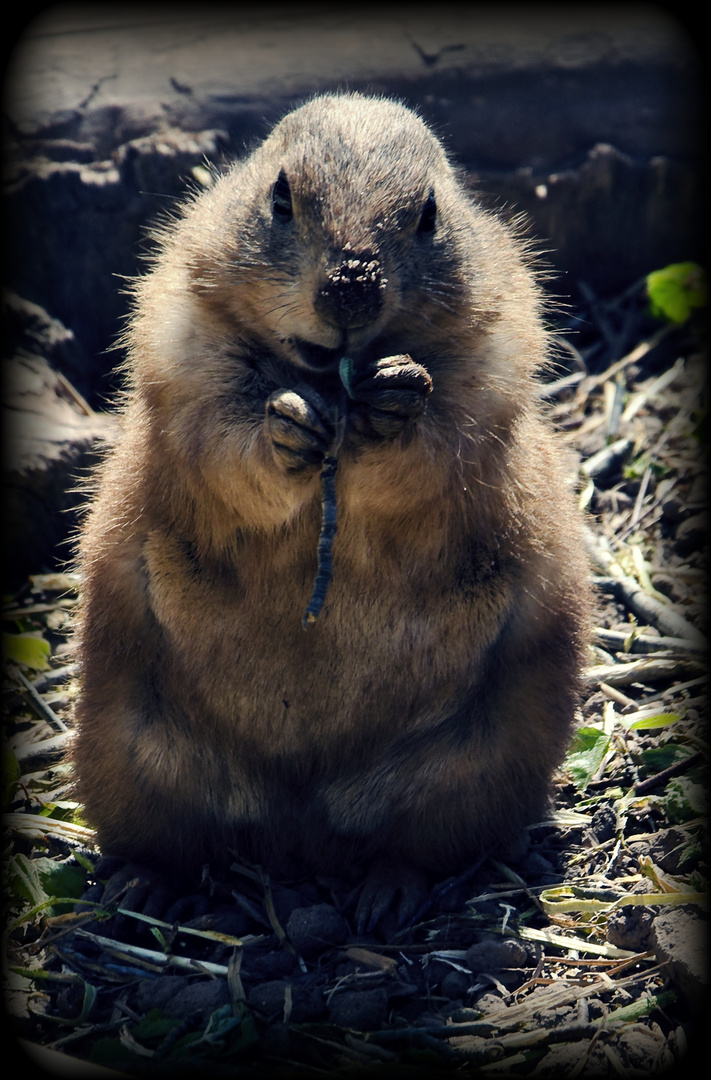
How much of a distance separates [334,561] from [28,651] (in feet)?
8.85

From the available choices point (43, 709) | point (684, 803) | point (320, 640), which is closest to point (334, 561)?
point (320, 640)

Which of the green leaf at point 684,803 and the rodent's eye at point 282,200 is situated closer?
the rodent's eye at point 282,200

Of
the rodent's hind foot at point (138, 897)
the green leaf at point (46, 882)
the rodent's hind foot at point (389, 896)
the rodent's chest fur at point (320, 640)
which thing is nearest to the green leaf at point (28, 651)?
the green leaf at point (46, 882)

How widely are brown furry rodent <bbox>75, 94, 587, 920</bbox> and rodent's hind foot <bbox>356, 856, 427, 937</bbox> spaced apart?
66 mm

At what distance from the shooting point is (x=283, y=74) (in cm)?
825

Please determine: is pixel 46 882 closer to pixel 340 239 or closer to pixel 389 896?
pixel 389 896

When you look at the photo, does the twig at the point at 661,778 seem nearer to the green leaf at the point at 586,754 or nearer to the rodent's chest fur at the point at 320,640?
the green leaf at the point at 586,754

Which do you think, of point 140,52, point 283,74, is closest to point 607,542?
point 283,74

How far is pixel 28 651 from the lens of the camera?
21.4 ft

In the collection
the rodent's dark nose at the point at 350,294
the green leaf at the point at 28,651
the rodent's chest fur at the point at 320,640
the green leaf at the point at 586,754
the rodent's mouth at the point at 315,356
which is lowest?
the green leaf at the point at 28,651

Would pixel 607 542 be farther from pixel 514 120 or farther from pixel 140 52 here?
pixel 140 52

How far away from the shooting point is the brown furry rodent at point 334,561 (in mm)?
4441

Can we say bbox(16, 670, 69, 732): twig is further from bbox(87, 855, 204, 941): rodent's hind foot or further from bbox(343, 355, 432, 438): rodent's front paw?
bbox(343, 355, 432, 438): rodent's front paw

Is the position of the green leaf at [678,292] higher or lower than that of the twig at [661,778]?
higher
